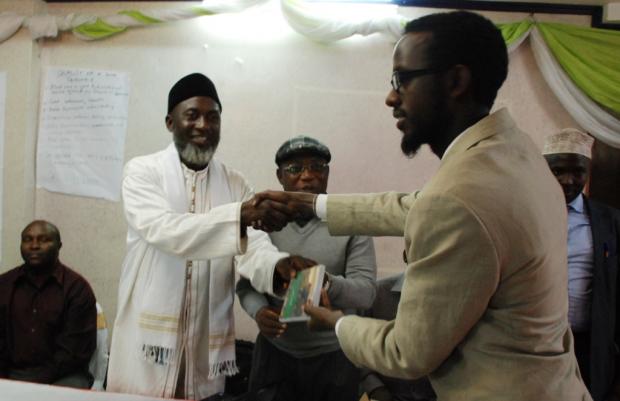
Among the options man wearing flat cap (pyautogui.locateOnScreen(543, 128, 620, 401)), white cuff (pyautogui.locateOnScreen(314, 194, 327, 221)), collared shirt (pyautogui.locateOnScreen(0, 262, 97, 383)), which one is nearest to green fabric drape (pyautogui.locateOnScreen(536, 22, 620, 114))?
man wearing flat cap (pyautogui.locateOnScreen(543, 128, 620, 401))

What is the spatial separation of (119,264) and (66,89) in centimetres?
144

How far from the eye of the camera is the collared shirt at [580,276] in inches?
101

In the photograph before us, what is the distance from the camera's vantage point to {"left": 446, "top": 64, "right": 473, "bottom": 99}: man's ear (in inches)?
46.4

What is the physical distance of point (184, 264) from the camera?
2.16 meters

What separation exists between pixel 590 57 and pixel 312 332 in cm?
284

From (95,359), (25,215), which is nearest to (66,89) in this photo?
(25,215)

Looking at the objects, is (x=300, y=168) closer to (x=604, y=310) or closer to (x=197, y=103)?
(x=197, y=103)

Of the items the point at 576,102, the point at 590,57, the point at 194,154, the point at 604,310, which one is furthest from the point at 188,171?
the point at 590,57

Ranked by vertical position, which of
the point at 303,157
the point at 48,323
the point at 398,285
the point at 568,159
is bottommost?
the point at 48,323

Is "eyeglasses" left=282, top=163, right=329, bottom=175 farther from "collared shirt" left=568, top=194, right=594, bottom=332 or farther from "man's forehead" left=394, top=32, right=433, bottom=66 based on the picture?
"collared shirt" left=568, top=194, right=594, bottom=332

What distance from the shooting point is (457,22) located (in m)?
1.20

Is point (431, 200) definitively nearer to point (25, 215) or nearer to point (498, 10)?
point (498, 10)

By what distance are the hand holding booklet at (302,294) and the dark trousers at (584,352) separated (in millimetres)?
1726

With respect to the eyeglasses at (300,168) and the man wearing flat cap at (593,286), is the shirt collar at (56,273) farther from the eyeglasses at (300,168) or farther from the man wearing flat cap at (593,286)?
the man wearing flat cap at (593,286)
